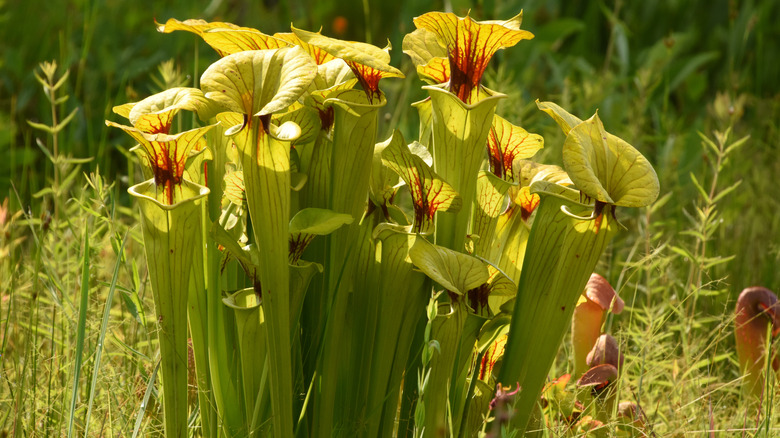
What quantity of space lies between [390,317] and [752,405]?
112 centimetres

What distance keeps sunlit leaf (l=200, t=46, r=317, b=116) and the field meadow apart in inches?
11.5

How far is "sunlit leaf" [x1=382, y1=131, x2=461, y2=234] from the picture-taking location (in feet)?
3.29

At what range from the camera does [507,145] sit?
1178mm

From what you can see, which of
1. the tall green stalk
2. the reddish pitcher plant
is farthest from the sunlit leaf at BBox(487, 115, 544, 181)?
the reddish pitcher plant

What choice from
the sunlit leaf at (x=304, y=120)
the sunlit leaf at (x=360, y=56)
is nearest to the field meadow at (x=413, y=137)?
the sunlit leaf at (x=304, y=120)

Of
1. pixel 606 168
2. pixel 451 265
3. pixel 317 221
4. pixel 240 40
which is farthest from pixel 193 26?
pixel 606 168

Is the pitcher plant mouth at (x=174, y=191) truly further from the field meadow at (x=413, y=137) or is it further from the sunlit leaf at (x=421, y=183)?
the sunlit leaf at (x=421, y=183)

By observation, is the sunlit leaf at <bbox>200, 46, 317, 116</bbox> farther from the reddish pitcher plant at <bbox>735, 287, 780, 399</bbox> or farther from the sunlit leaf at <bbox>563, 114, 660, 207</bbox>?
the reddish pitcher plant at <bbox>735, 287, 780, 399</bbox>

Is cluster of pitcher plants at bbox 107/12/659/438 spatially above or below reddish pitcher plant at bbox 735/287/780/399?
above

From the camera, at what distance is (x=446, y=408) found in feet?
3.76

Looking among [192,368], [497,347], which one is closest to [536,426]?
[497,347]

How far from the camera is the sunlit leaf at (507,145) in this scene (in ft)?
3.79

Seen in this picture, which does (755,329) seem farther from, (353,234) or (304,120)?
(304,120)

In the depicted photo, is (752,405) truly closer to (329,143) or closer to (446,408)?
(446,408)
